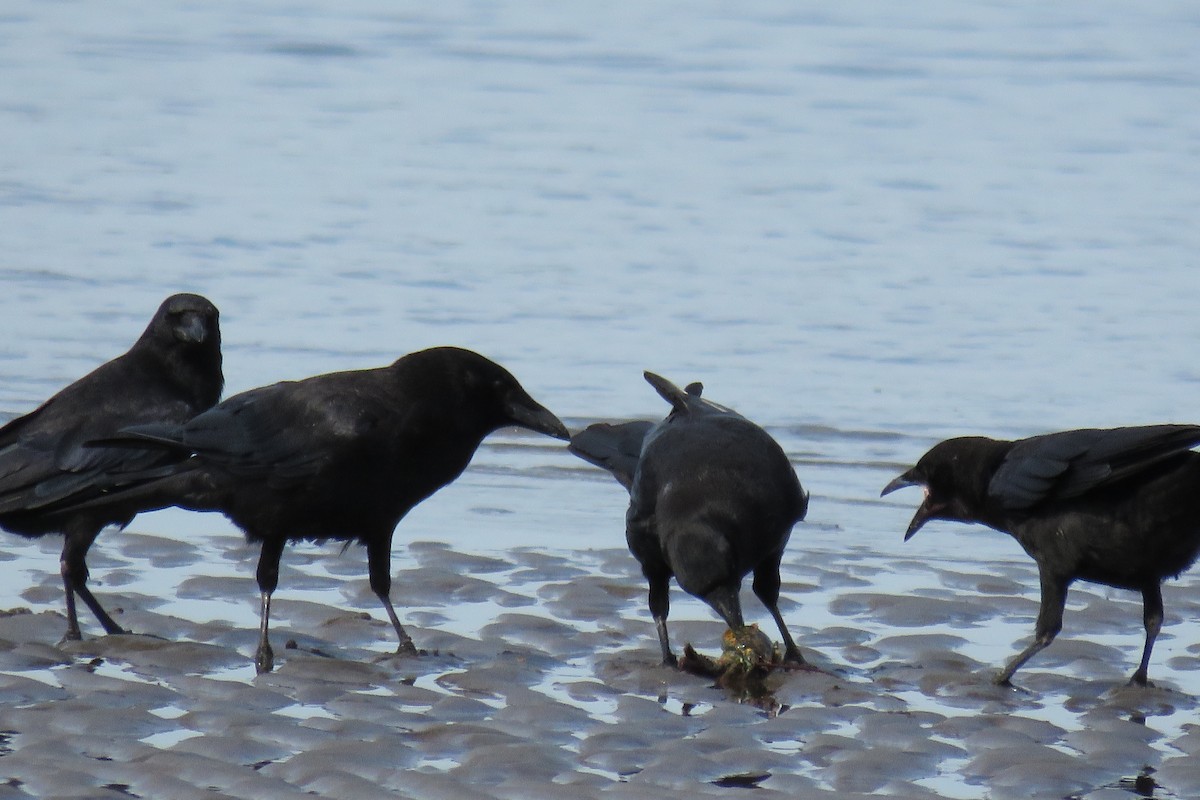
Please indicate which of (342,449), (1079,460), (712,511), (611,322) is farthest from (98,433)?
(611,322)

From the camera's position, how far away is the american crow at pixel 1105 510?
6.35 metres

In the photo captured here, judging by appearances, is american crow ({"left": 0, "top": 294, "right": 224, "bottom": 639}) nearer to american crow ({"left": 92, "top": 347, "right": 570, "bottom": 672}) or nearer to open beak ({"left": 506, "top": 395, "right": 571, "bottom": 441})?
american crow ({"left": 92, "top": 347, "right": 570, "bottom": 672})

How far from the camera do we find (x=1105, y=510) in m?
6.47

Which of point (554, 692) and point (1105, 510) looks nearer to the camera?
point (554, 692)

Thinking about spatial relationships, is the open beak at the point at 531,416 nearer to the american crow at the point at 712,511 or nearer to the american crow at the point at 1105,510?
the american crow at the point at 712,511

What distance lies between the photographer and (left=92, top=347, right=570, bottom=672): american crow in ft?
21.3

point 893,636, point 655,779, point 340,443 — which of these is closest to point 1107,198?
point 893,636

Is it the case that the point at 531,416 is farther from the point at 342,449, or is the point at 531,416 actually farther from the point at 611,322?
the point at 611,322

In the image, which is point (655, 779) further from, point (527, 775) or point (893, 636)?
point (893, 636)

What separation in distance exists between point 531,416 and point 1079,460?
1.85 m

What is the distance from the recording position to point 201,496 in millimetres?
6762

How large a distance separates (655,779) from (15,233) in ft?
35.5

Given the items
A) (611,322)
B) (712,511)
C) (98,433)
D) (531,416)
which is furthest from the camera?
(611,322)

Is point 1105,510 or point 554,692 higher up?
point 1105,510
